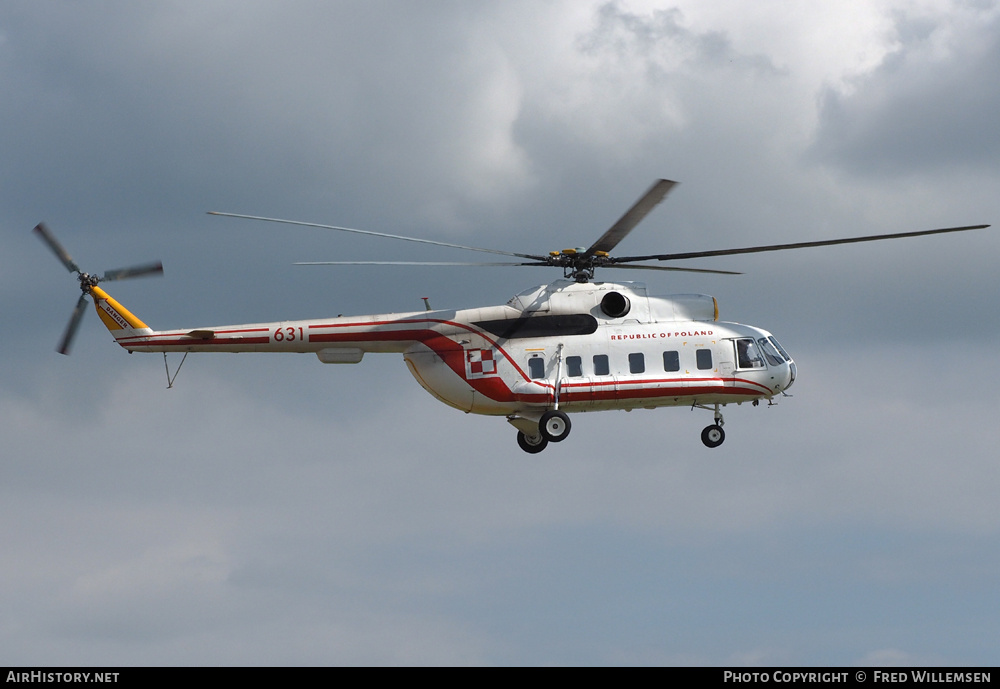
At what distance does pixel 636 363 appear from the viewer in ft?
159

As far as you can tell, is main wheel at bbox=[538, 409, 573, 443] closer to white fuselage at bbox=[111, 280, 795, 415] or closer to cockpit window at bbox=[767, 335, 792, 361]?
white fuselage at bbox=[111, 280, 795, 415]

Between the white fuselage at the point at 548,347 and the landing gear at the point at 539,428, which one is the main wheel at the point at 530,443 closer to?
the landing gear at the point at 539,428

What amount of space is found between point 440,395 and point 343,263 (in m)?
7.41

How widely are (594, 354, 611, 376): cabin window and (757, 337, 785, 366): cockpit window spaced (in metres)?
5.75

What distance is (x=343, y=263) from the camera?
1745 inches

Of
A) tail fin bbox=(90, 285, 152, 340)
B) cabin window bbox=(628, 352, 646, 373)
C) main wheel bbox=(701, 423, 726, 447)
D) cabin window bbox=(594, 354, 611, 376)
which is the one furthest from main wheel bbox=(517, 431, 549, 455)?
tail fin bbox=(90, 285, 152, 340)

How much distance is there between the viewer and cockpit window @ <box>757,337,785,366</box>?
49.9 metres

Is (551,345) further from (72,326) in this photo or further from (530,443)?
(72,326)

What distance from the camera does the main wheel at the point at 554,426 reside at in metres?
48.7

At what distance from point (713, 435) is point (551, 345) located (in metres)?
6.79

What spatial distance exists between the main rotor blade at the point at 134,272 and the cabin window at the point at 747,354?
2067cm

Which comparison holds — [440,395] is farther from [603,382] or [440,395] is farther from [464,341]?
[603,382]
